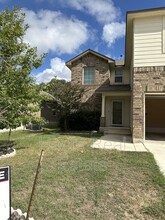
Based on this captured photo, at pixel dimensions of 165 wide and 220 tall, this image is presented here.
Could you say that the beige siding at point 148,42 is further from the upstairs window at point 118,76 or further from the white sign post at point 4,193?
the white sign post at point 4,193

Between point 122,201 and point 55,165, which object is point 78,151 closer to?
point 55,165

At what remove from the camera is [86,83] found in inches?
730

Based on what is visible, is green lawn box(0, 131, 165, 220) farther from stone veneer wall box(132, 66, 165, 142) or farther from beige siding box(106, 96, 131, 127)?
beige siding box(106, 96, 131, 127)

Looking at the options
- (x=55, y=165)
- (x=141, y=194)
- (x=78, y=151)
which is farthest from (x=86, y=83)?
(x=141, y=194)

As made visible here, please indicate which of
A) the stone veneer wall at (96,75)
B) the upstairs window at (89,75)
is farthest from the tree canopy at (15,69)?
the upstairs window at (89,75)

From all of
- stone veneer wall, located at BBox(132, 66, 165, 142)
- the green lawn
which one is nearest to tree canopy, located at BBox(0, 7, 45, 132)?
the green lawn

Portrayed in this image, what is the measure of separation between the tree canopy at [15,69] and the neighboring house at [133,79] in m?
4.85

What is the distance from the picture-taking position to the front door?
16.6 metres

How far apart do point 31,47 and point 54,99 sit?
7.91m

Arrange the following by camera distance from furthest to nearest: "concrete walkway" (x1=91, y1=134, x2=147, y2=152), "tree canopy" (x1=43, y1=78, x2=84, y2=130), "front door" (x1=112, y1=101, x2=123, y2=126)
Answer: "front door" (x1=112, y1=101, x2=123, y2=126)
"tree canopy" (x1=43, y1=78, x2=84, y2=130)
"concrete walkway" (x1=91, y1=134, x2=147, y2=152)

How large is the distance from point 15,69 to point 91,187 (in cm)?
562

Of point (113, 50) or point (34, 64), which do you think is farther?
point (113, 50)

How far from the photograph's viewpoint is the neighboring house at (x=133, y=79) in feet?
31.6

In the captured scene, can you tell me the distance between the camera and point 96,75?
Answer: 18203 millimetres
